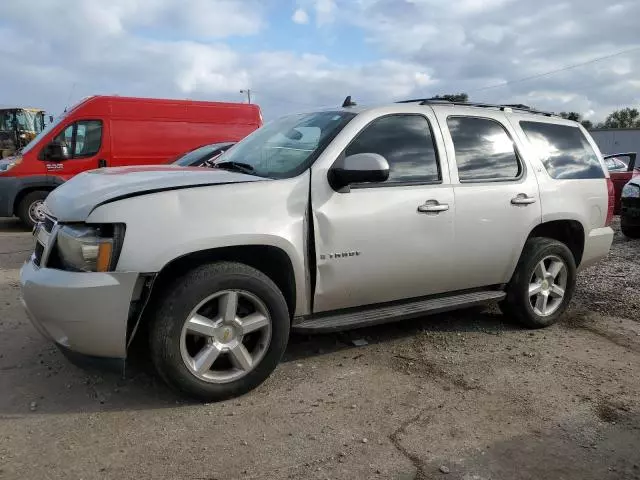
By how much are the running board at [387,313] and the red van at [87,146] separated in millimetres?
7611

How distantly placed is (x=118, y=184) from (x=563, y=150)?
3746mm

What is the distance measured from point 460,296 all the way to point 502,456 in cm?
168

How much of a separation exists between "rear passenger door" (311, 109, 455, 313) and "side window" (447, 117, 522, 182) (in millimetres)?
199

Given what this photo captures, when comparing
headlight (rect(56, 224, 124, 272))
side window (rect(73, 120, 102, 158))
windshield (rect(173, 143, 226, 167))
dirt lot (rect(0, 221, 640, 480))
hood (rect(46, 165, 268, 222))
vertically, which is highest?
side window (rect(73, 120, 102, 158))

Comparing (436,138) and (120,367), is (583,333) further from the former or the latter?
(120,367)

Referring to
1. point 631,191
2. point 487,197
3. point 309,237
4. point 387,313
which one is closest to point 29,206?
point 309,237

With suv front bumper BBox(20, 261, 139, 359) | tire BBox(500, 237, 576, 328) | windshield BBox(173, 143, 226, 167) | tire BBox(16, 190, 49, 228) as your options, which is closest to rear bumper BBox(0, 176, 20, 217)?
tire BBox(16, 190, 49, 228)

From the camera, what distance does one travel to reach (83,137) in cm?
1016

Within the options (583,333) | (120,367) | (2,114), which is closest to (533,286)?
(583,333)

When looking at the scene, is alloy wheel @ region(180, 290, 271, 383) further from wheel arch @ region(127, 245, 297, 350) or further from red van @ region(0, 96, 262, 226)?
red van @ region(0, 96, 262, 226)

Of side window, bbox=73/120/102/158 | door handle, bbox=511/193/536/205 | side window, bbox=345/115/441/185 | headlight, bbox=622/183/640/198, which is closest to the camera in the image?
side window, bbox=345/115/441/185

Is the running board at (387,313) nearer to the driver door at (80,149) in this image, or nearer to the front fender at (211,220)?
the front fender at (211,220)

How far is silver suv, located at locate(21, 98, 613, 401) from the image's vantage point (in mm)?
3148

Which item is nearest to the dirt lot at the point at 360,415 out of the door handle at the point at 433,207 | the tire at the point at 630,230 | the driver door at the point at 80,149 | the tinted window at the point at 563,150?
the door handle at the point at 433,207
